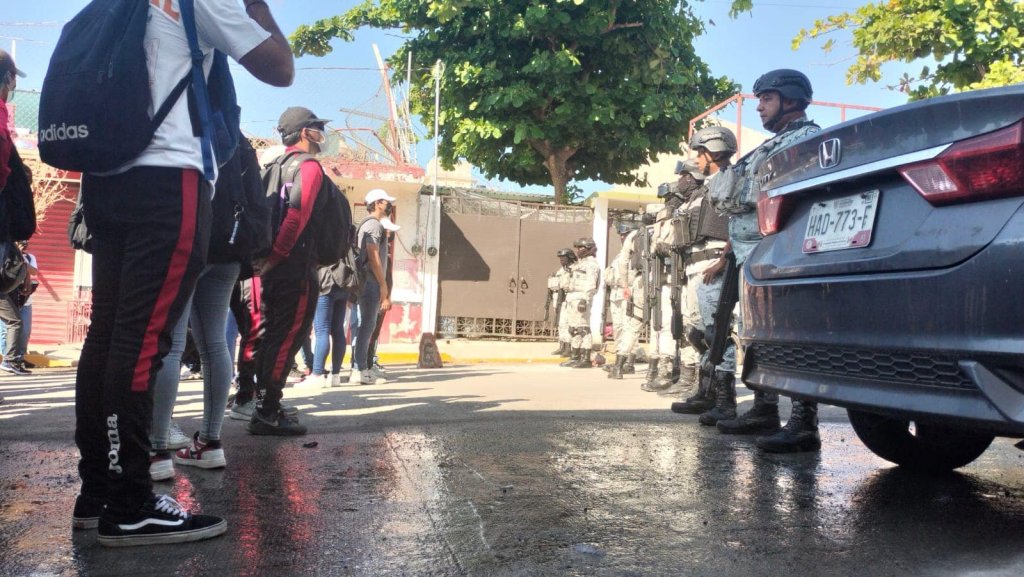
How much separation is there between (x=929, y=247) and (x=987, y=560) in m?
0.88

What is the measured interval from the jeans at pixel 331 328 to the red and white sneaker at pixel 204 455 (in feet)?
13.4

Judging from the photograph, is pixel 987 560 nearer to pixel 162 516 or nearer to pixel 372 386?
pixel 162 516

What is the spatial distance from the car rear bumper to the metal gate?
13768 millimetres

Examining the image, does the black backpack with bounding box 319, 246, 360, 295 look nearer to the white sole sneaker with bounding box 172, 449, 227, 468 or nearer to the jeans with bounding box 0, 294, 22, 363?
the jeans with bounding box 0, 294, 22, 363

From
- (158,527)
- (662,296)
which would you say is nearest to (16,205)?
(158,527)

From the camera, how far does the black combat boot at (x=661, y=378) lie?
8016mm

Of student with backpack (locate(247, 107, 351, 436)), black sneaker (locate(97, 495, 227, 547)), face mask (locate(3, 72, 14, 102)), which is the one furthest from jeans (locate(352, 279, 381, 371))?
black sneaker (locate(97, 495, 227, 547))

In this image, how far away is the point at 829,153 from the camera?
300 cm

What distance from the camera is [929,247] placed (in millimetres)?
2482

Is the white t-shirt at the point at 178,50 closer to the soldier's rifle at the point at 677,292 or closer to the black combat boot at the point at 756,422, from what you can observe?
the black combat boot at the point at 756,422

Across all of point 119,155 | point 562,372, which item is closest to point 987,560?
point 119,155

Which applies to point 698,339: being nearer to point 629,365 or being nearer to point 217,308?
point 217,308

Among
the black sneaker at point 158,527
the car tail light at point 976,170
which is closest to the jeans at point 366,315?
the black sneaker at point 158,527

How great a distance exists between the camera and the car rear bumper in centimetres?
224
